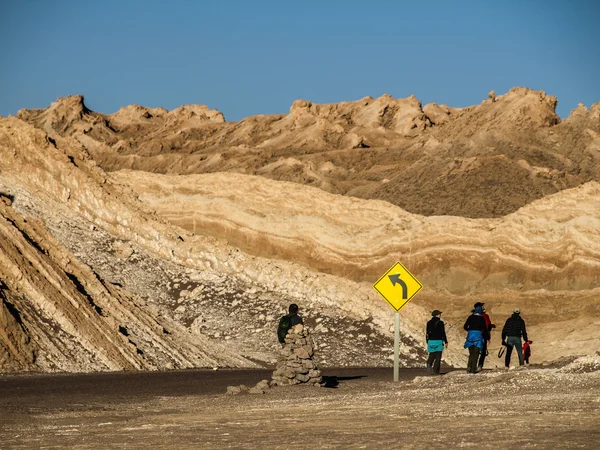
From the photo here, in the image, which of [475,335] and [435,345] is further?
[435,345]

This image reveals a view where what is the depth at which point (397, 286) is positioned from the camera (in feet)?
79.1

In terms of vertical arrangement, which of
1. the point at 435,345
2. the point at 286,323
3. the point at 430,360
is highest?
the point at 286,323

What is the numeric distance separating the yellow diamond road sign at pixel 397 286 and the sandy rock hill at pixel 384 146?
2364 inches

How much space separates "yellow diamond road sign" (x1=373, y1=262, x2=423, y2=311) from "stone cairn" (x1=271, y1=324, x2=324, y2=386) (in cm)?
189

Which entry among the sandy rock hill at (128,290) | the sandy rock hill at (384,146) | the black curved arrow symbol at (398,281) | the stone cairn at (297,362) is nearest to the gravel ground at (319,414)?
the stone cairn at (297,362)

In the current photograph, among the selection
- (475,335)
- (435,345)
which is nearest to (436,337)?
(435,345)

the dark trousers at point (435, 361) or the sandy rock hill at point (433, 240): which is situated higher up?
the sandy rock hill at point (433, 240)

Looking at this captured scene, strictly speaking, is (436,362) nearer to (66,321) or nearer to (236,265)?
(66,321)

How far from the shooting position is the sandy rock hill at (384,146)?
313 feet

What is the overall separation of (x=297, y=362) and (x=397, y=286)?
8.63 feet

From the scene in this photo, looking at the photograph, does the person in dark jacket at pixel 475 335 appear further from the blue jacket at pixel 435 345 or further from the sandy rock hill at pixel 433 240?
the sandy rock hill at pixel 433 240

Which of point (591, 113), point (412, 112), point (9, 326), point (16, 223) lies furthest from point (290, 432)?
point (412, 112)

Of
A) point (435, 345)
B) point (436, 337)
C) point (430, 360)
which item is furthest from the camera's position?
point (430, 360)

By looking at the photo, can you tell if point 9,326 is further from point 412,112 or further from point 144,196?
point 412,112
